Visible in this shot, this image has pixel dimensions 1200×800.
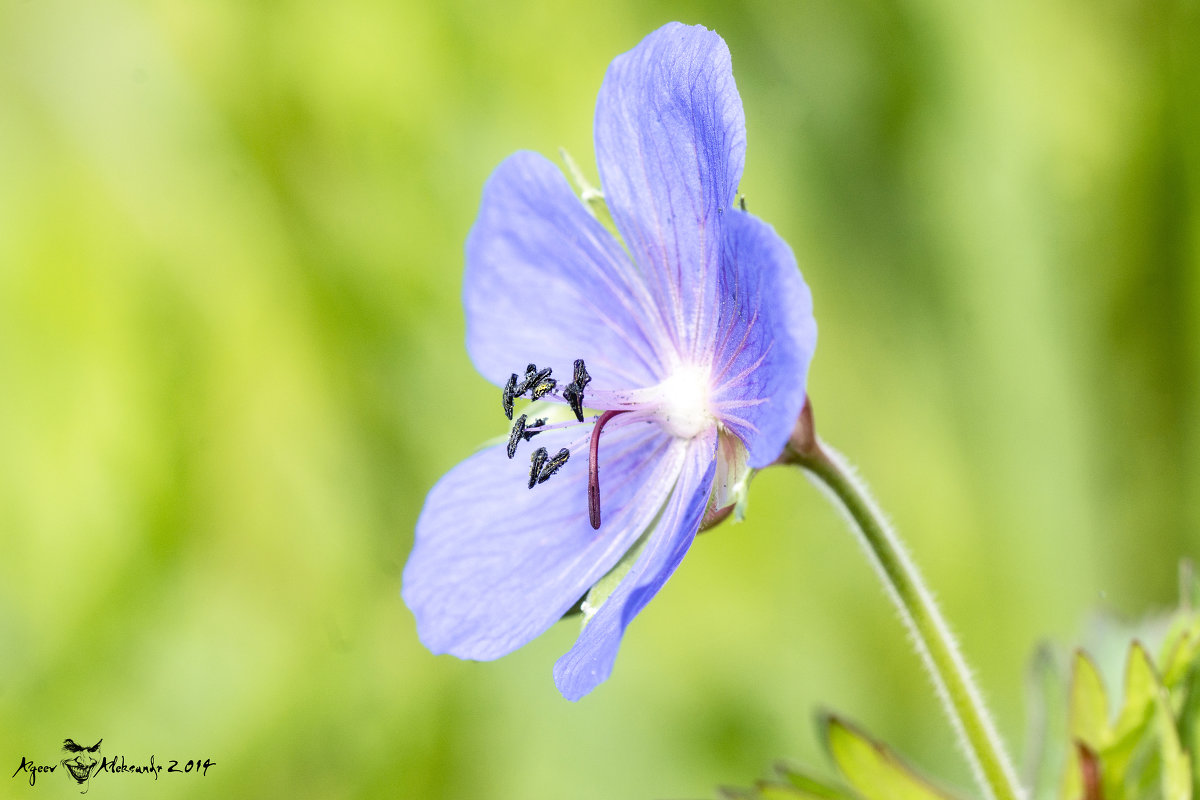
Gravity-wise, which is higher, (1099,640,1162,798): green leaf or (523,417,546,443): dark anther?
(523,417,546,443): dark anther

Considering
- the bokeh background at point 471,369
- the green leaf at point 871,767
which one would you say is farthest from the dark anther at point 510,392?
the bokeh background at point 471,369

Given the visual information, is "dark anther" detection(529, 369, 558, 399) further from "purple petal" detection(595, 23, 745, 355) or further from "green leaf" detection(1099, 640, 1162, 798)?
"green leaf" detection(1099, 640, 1162, 798)

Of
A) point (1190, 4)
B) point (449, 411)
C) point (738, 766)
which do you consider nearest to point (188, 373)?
point (449, 411)

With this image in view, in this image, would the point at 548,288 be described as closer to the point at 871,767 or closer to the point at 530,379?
the point at 530,379

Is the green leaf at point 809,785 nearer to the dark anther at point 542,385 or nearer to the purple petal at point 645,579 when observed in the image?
the purple petal at point 645,579

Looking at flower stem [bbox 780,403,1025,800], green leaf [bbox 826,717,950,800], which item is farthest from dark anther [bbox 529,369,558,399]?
green leaf [bbox 826,717,950,800]

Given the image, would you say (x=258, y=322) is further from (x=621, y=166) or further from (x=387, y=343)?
(x=621, y=166)

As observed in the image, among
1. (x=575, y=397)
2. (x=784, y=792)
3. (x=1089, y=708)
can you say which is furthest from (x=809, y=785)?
(x=575, y=397)
